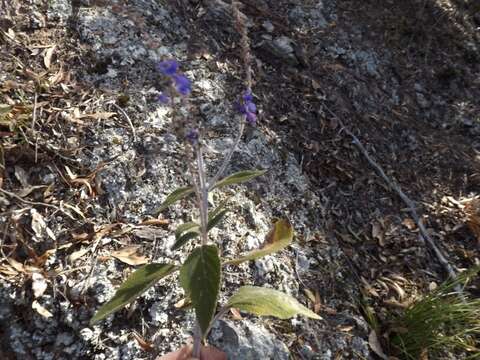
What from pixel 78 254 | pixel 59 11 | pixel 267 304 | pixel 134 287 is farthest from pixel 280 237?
pixel 59 11

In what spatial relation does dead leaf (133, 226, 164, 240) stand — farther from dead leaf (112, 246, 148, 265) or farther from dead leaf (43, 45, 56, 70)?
dead leaf (43, 45, 56, 70)

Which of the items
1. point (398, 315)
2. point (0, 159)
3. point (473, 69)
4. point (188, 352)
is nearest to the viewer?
point (188, 352)

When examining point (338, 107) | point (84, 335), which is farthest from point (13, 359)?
point (338, 107)

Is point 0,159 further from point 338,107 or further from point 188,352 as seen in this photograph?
point 338,107

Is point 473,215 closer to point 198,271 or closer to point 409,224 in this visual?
point 409,224

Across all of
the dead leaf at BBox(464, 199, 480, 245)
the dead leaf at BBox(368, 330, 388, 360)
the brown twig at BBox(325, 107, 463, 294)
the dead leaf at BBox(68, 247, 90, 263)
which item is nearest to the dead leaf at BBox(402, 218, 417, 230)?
the brown twig at BBox(325, 107, 463, 294)

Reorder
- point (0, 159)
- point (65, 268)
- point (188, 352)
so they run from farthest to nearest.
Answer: point (0, 159)
point (65, 268)
point (188, 352)

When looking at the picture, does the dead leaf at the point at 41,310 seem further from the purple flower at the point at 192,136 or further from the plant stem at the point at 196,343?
the purple flower at the point at 192,136

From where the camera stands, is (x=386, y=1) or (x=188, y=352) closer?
(x=188, y=352)
